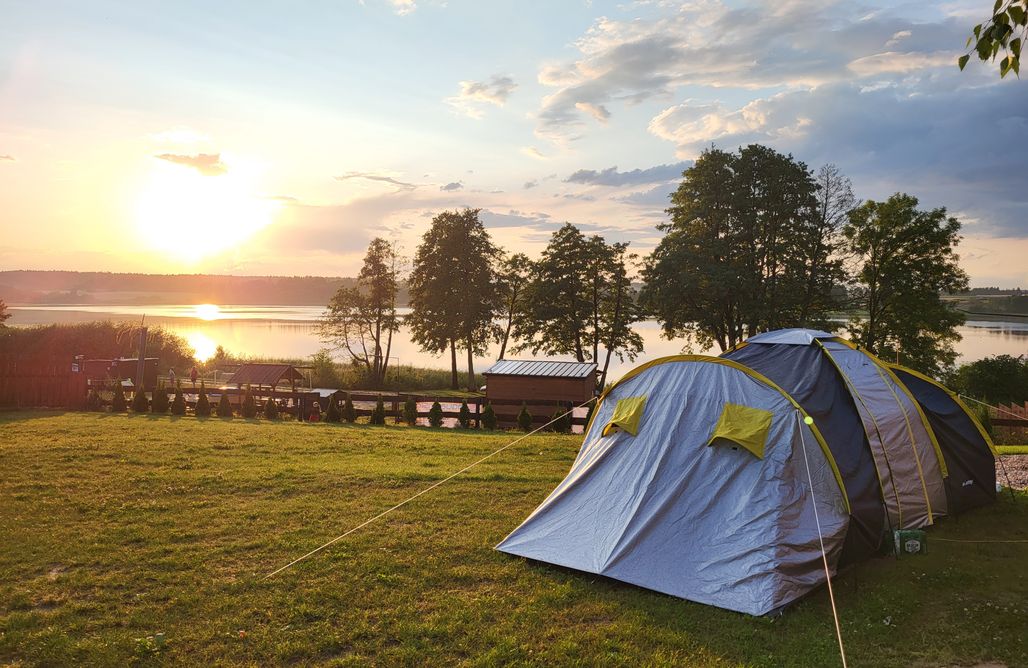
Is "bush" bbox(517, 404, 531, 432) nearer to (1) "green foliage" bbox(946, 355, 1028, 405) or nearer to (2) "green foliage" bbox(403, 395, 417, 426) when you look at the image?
(2) "green foliage" bbox(403, 395, 417, 426)

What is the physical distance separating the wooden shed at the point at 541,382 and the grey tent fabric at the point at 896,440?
11.9 metres

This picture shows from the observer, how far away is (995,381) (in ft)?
86.2

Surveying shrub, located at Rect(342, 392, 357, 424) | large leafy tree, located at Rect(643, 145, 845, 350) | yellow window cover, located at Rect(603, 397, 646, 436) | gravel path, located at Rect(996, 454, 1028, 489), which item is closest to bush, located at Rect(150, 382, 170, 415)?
shrub, located at Rect(342, 392, 357, 424)

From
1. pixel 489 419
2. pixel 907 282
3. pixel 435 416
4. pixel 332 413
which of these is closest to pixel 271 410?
pixel 332 413

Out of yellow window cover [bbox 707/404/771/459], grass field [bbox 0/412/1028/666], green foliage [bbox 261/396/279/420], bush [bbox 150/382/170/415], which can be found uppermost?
yellow window cover [bbox 707/404/771/459]

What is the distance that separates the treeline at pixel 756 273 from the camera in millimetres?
25859

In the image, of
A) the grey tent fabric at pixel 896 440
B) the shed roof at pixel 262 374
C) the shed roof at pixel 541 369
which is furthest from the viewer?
the shed roof at pixel 262 374

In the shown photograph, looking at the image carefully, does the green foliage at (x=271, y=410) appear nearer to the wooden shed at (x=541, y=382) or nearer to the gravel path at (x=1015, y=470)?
the wooden shed at (x=541, y=382)

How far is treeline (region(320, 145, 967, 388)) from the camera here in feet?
84.8

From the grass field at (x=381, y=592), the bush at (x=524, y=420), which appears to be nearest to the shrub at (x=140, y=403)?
the grass field at (x=381, y=592)

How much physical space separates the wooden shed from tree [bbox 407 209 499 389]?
12.9m

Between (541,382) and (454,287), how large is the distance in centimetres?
1496

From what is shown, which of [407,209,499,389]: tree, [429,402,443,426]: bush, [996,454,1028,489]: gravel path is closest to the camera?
[996,454,1028,489]: gravel path

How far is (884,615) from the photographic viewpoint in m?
5.52
